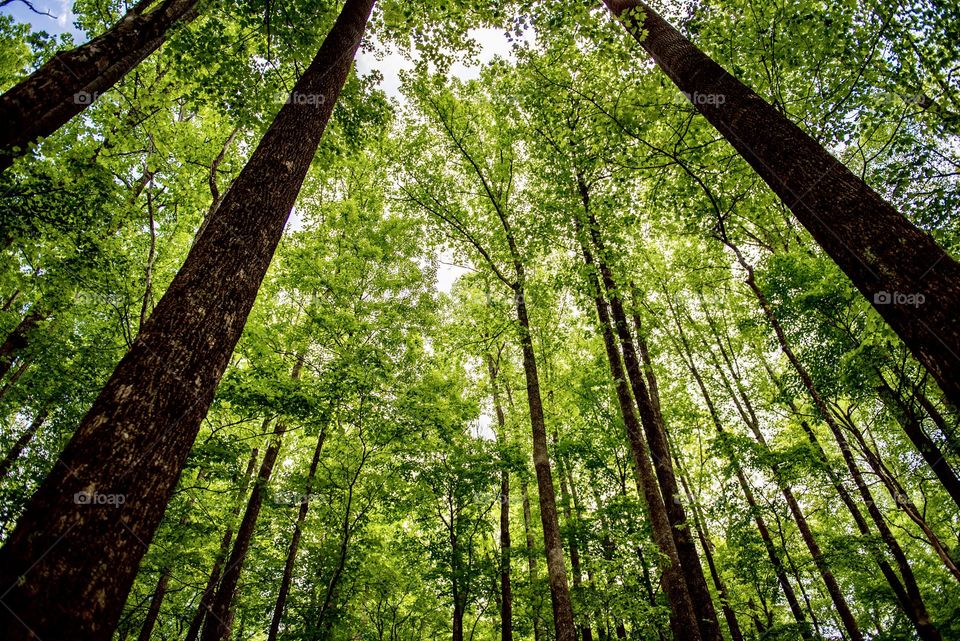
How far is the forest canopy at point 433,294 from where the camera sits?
9.43 ft

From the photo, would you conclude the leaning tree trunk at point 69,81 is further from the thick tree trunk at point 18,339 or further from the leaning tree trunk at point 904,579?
the leaning tree trunk at point 904,579

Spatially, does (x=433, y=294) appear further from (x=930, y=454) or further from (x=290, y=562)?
(x=930, y=454)

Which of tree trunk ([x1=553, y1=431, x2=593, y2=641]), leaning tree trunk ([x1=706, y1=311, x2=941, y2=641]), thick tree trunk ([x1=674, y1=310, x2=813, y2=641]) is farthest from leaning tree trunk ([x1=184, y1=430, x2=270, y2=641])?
leaning tree trunk ([x1=706, y1=311, x2=941, y2=641])

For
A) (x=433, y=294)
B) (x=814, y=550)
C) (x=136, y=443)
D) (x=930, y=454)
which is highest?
(x=433, y=294)

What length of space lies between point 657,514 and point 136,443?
875cm

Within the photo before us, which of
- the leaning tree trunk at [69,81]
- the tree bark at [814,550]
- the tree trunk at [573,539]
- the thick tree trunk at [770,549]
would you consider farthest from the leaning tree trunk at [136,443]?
the tree bark at [814,550]

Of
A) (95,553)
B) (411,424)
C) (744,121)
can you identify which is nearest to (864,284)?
(744,121)

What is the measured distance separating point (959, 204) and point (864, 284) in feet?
19.8

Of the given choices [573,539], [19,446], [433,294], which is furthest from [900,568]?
[19,446]

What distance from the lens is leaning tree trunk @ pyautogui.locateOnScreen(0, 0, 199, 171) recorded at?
3.85m

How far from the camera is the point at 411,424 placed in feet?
33.1

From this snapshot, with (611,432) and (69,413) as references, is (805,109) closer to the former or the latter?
(611,432)

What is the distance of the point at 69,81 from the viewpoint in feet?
13.6

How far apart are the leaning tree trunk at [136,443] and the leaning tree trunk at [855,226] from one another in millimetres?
4526
